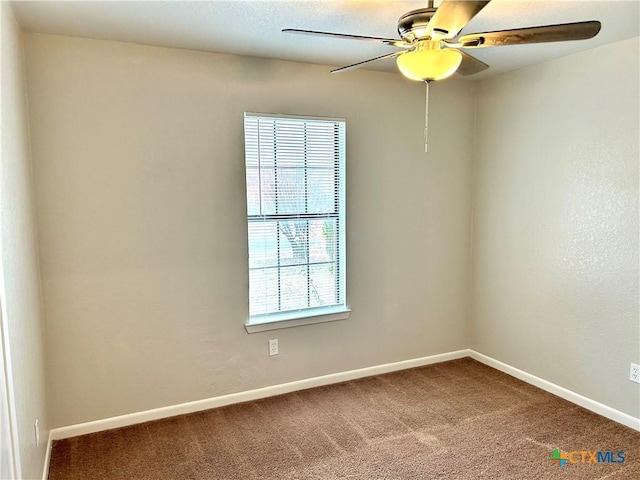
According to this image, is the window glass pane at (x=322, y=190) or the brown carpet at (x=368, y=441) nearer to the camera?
the brown carpet at (x=368, y=441)

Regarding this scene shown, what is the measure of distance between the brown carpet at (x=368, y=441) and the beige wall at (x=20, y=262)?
0.54 metres

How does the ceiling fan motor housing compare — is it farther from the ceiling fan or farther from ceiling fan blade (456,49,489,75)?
ceiling fan blade (456,49,489,75)

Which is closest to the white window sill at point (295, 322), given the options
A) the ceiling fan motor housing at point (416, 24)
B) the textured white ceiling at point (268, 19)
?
the textured white ceiling at point (268, 19)

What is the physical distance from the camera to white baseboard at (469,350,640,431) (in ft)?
8.99

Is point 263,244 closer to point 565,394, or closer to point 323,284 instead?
point 323,284

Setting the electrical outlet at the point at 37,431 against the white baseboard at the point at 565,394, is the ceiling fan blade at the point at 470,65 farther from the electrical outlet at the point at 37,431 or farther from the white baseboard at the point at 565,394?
the electrical outlet at the point at 37,431

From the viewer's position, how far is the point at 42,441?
2.27 m

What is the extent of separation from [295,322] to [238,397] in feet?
2.14

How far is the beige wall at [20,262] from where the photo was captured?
5.64 feet

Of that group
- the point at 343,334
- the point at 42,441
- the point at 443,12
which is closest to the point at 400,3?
the point at 443,12

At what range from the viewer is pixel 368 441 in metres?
2.60

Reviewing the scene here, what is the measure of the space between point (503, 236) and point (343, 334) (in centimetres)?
150

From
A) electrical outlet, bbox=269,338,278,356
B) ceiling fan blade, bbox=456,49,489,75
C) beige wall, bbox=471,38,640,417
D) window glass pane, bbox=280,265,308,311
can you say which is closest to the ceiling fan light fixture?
ceiling fan blade, bbox=456,49,489,75

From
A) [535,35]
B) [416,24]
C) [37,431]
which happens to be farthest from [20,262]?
[535,35]
